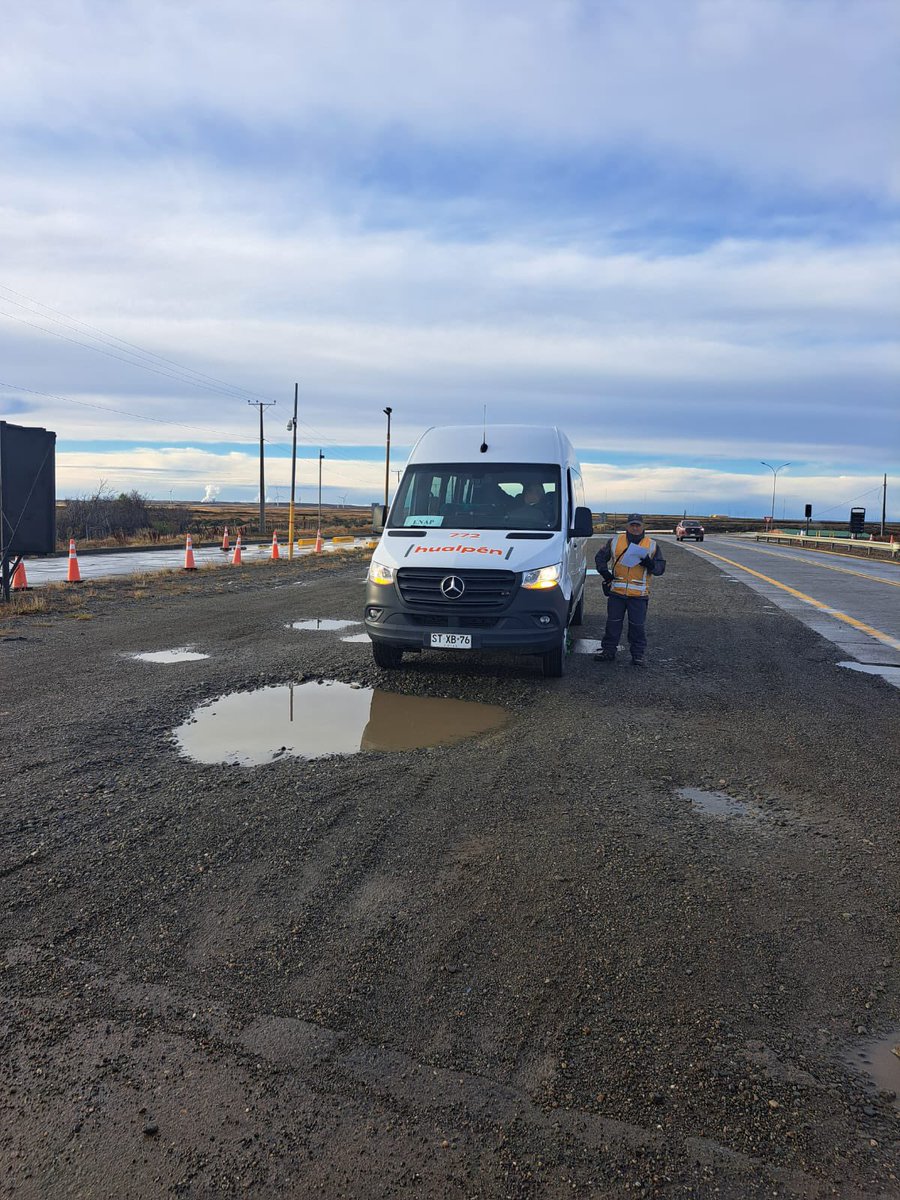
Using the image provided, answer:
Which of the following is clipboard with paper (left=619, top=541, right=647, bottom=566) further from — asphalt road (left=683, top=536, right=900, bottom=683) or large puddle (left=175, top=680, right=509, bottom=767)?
large puddle (left=175, top=680, right=509, bottom=767)

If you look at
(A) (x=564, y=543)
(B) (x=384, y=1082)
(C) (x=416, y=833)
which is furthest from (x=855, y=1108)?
(A) (x=564, y=543)

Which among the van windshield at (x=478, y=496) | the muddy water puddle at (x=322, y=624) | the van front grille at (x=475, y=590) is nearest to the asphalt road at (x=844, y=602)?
the van windshield at (x=478, y=496)

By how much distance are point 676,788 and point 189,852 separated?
2.85 metres

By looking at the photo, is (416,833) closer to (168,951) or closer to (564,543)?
(168,951)

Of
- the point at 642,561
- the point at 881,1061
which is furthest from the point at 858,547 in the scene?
the point at 881,1061

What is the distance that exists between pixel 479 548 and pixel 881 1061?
18.8ft

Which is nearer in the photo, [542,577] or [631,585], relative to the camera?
[542,577]

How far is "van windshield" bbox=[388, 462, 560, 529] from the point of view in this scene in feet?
28.6

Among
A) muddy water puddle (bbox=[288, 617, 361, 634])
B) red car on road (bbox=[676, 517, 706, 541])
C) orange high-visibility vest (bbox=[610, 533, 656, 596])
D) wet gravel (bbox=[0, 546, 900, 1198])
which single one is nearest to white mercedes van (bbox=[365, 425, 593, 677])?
orange high-visibility vest (bbox=[610, 533, 656, 596])

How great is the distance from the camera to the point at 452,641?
25.3ft

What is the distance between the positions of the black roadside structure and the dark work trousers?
33.6 feet

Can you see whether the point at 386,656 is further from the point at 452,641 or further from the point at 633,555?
the point at 633,555

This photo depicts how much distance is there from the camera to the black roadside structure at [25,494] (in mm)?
14703

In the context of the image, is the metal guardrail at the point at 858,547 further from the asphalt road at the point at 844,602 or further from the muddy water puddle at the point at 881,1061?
the muddy water puddle at the point at 881,1061
